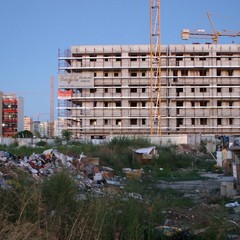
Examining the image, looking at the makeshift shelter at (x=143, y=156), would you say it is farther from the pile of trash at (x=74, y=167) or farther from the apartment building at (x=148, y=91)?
the apartment building at (x=148, y=91)

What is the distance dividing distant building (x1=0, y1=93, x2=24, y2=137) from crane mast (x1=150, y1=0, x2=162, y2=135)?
5462 cm

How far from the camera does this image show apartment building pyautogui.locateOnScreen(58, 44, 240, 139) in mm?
78875

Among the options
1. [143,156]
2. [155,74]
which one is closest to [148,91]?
[155,74]

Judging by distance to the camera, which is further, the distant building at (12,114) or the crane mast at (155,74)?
the distant building at (12,114)

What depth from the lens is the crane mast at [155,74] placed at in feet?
257

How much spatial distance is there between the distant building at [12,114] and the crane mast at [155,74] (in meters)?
54.6

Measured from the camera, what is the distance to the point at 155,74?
264 ft

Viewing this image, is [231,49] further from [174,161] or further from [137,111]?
[174,161]

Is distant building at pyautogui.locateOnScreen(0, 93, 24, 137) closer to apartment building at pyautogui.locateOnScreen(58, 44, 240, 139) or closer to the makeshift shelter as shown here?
apartment building at pyautogui.locateOnScreen(58, 44, 240, 139)

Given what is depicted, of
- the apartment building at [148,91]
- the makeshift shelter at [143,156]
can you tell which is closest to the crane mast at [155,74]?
the apartment building at [148,91]

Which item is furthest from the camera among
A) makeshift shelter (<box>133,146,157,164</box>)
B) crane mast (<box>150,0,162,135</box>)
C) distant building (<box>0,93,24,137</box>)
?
distant building (<box>0,93,24,137</box>)

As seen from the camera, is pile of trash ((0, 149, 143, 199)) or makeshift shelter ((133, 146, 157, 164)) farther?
makeshift shelter ((133, 146, 157, 164))

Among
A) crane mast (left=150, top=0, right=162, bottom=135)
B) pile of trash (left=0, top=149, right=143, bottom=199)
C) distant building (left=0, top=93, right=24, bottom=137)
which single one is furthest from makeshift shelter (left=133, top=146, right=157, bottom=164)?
distant building (left=0, top=93, right=24, bottom=137)

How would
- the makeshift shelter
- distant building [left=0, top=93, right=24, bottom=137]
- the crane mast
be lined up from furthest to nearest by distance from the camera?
distant building [left=0, top=93, right=24, bottom=137] < the crane mast < the makeshift shelter
